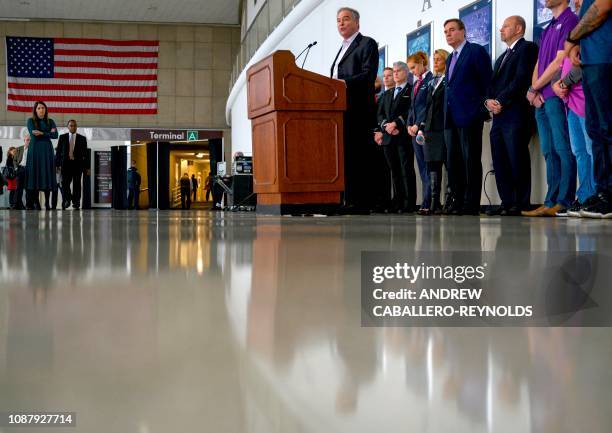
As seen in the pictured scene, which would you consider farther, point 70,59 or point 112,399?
point 70,59

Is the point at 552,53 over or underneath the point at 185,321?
over

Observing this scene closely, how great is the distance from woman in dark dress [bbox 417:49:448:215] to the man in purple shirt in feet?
3.84

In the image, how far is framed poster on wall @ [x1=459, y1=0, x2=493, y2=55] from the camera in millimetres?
5801

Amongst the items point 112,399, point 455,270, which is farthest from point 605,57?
point 112,399

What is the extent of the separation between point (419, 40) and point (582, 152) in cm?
302

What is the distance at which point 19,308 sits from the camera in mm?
408

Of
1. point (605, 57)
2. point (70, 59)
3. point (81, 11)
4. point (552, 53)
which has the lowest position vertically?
point (605, 57)

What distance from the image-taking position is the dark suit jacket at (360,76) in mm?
4301

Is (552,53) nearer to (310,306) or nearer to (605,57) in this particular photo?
(605,57)

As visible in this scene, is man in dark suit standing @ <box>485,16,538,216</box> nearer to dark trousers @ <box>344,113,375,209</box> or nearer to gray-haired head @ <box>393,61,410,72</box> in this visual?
dark trousers @ <box>344,113,375,209</box>

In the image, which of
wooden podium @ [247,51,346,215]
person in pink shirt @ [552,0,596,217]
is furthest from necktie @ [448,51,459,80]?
wooden podium @ [247,51,346,215]

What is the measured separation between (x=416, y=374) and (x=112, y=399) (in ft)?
0.37

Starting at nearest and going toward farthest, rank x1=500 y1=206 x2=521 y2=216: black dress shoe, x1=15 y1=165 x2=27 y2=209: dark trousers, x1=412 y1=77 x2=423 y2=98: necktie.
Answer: x1=500 y1=206 x2=521 y2=216: black dress shoe
x1=412 y1=77 x2=423 y2=98: necktie
x1=15 y1=165 x2=27 y2=209: dark trousers

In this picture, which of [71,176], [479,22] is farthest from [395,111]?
[71,176]
